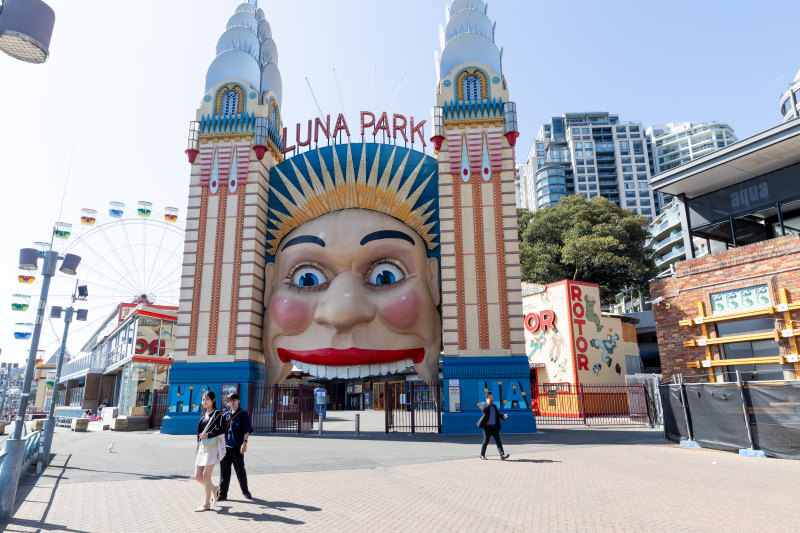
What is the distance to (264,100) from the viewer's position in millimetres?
24047

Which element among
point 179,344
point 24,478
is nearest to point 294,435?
point 179,344

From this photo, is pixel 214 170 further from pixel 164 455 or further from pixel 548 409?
pixel 548 409

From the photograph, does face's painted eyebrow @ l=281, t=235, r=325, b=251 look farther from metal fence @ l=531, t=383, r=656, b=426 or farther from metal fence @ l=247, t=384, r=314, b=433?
metal fence @ l=531, t=383, r=656, b=426

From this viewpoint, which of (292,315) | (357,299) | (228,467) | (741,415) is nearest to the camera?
(228,467)

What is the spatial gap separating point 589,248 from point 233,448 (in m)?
37.4

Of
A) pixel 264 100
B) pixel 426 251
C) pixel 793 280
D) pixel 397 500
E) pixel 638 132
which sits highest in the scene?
pixel 638 132

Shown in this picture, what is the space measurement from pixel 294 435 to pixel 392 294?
654cm

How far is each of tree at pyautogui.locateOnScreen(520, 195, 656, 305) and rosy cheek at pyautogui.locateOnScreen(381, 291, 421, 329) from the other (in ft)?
80.5

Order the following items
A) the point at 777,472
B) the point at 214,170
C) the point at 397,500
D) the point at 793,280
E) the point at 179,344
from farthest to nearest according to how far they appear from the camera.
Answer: the point at 214,170 < the point at 179,344 < the point at 793,280 < the point at 777,472 < the point at 397,500

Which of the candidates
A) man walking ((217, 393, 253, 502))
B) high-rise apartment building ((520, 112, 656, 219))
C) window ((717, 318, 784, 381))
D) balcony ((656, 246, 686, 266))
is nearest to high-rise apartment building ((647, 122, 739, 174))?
high-rise apartment building ((520, 112, 656, 219))

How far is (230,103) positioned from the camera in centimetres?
2373

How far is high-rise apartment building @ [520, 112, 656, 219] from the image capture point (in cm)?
12412

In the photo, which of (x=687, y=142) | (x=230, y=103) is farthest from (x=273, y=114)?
(x=687, y=142)

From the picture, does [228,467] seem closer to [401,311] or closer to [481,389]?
[401,311]
